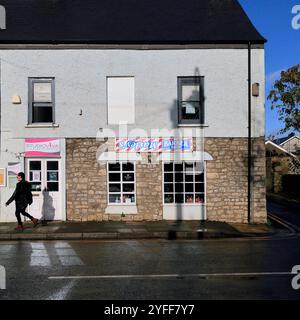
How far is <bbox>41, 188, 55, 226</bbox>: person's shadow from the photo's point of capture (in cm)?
1653

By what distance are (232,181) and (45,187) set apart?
21.4 ft

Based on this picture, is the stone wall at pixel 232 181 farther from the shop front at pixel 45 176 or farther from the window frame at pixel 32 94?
the window frame at pixel 32 94

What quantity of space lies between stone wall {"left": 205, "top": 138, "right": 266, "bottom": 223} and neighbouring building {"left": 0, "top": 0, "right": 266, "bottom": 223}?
0.04 meters

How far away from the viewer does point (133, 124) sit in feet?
54.5

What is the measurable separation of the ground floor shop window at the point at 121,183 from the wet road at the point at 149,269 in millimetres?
4071

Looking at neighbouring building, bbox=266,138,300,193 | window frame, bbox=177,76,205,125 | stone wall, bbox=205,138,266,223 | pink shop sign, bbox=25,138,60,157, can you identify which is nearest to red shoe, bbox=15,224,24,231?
pink shop sign, bbox=25,138,60,157

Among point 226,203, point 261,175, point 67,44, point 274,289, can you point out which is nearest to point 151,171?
point 226,203

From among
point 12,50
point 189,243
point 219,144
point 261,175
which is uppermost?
point 12,50

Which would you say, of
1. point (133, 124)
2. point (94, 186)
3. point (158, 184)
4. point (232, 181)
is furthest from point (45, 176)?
point (232, 181)

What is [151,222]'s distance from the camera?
1614 cm

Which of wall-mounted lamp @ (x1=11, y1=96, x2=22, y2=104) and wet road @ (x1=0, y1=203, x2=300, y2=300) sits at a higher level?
wall-mounted lamp @ (x1=11, y1=96, x2=22, y2=104)

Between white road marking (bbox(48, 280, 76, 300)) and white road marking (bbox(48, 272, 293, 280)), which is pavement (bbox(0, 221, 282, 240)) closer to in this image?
white road marking (bbox(48, 272, 293, 280))
